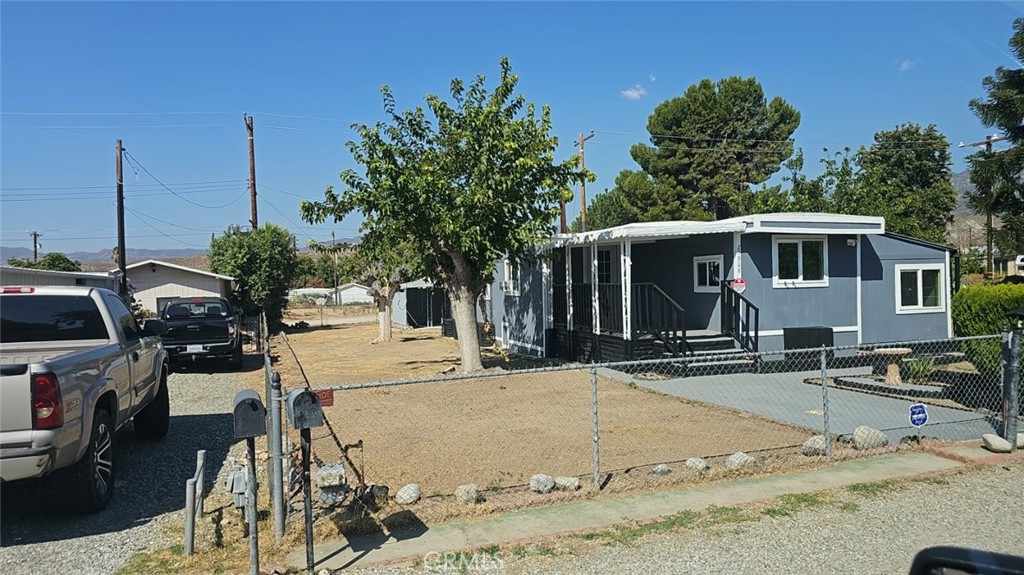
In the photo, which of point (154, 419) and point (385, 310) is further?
point (385, 310)

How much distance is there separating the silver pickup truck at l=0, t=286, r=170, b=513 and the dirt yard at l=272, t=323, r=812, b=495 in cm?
210

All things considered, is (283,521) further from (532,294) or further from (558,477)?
(532,294)

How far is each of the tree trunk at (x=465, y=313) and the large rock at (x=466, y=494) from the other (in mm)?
8774

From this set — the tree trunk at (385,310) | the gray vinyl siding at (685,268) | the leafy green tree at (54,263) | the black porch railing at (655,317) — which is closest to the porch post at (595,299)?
the black porch railing at (655,317)

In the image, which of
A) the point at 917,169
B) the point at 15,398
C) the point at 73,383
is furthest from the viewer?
the point at 917,169

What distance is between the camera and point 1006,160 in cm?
1700

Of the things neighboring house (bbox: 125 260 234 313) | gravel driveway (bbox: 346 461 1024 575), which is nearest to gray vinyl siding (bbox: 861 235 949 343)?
gravel driveway (bbox: 346 461 1024 575)

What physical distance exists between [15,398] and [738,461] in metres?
5.97

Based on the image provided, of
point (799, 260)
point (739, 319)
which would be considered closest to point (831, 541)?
point (739, 319)

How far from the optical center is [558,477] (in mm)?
6539

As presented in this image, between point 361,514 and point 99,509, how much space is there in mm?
2302

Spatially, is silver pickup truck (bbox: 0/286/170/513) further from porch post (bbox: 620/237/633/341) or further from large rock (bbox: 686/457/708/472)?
porch post (bbox: 620/237/633/341)

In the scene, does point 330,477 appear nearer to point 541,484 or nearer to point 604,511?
point 541,484

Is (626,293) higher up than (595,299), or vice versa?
(626,293)
